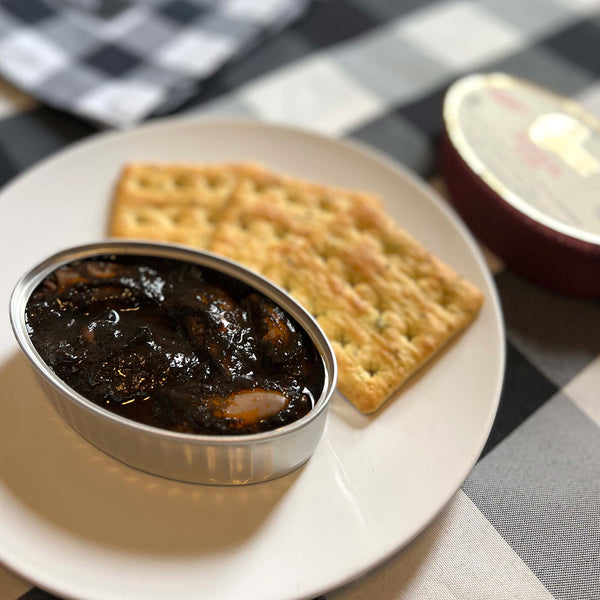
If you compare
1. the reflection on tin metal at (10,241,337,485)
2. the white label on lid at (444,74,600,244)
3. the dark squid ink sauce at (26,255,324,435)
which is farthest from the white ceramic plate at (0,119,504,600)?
the white label on lid at (444,74,600,244)

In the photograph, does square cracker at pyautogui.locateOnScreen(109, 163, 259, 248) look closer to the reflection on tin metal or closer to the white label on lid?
the reflection on tin metal

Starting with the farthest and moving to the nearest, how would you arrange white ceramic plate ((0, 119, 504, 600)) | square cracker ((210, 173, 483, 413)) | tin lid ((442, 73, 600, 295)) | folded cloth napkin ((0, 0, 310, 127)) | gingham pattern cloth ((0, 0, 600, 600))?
folded cloth napkin ((0, 0, 310, 127)) < tin lid ((442, 73, 600, 295)) < square cracker ((210, 173, 483, 413)) < gingham pattern cloth ((0, 0, 600, 600)) < white ceramic plate ((0, 119, 504, 600))

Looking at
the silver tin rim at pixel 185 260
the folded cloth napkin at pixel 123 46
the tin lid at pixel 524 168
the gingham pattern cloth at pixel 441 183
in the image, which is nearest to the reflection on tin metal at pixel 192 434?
the silver tin rim at pixel 185 260

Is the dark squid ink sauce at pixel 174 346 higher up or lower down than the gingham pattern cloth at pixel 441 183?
higher up

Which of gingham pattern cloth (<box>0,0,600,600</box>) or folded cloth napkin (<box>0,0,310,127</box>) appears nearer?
gingham pattern cloth (<box>0,0,600,600</box>)

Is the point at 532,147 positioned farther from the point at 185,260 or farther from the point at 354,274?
the point at 185,260

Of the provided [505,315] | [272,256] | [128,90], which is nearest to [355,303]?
[272,256]

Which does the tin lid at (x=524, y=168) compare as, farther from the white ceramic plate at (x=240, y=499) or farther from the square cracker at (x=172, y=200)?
the square cracker at (x=172, y=200)

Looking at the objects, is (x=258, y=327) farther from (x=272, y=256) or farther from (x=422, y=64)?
(x=422, y=64)
